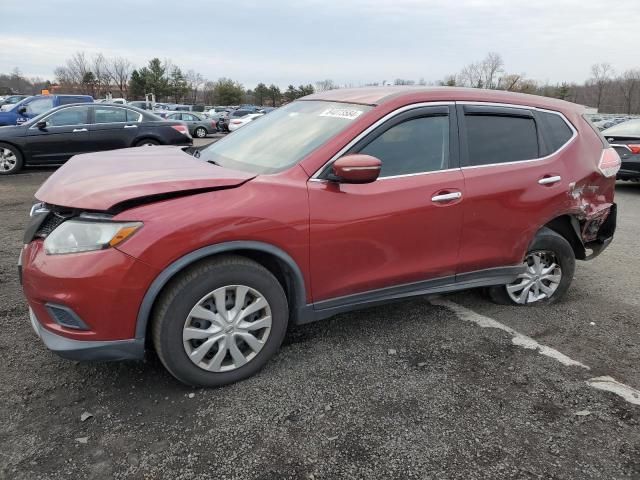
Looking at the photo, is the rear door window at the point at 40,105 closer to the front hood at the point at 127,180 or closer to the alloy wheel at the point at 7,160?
the alloy wheel at the point at 7,160

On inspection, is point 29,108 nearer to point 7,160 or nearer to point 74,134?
point 7,160

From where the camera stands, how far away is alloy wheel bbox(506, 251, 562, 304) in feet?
12.9

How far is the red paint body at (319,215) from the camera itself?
2393 millimetres

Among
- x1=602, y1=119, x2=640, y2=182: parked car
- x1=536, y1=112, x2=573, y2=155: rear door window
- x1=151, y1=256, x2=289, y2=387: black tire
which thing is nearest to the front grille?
x1=151, y1=256, x2=289, y2=387: black tire

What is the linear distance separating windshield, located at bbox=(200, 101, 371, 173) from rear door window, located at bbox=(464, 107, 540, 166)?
2.82ft

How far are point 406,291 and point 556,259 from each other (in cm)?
156

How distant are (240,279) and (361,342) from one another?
113 cm

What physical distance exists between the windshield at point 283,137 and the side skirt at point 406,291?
899 millimetres

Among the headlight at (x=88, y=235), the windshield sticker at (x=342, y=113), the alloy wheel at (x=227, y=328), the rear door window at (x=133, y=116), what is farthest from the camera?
the rear door window at (x=133, y=116)

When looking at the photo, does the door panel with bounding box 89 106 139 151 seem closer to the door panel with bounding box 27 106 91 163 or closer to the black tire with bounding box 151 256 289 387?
the door panel with bounding box 27 106 91 163

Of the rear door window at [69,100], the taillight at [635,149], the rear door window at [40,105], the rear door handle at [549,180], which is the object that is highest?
the rear door window at [69,100]

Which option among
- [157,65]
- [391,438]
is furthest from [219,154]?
[157,65]

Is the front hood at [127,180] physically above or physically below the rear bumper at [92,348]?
above

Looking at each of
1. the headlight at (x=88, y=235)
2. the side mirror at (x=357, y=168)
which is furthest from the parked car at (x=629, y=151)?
the headlight at (x=88, y=235)
